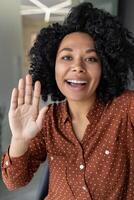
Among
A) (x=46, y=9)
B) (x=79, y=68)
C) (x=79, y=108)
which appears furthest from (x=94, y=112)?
(x=46, y=9)

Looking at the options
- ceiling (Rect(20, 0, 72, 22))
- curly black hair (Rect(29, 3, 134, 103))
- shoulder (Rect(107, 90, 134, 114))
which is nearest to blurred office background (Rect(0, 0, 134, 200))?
ceiling (Rect(20, 0, 72, 22))

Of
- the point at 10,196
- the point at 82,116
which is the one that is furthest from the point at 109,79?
the point at 10,196

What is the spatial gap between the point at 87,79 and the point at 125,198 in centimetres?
43

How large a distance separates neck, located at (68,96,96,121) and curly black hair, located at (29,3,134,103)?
47mm

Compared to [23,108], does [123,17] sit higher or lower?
higher

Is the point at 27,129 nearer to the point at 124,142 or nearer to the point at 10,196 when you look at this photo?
the point at 124,142

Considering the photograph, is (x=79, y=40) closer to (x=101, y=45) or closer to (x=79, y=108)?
(x=101, y=45)

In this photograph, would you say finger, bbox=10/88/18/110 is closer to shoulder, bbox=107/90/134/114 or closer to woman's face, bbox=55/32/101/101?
woman's face, bbox=55/32/101/101

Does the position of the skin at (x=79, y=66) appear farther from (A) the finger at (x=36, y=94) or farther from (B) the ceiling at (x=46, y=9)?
(B) the ceiling at (x=46, y=9)

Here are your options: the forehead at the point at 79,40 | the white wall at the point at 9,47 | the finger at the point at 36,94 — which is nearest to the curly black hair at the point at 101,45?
the forehead at the point at 79,40

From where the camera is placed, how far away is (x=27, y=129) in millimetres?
1122

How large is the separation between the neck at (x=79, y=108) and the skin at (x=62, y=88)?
0.05ft

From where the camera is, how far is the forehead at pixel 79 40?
3.81ft

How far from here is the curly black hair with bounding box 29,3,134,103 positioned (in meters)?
1.17
